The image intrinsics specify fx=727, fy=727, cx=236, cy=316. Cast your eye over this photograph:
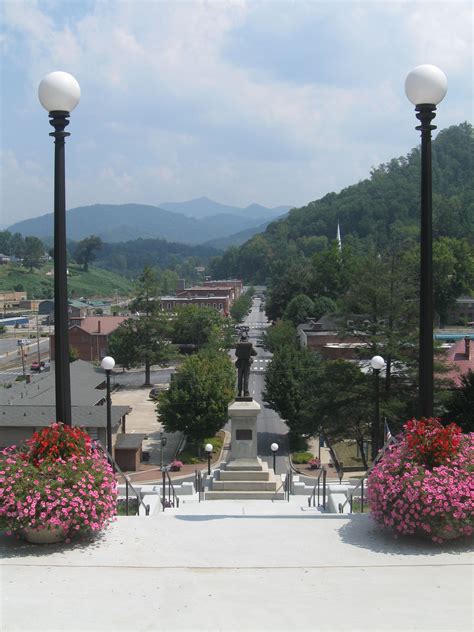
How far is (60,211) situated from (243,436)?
10557mm

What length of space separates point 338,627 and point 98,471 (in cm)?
392

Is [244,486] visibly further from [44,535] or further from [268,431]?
[268,431]

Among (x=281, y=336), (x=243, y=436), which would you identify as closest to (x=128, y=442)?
(x=243, y=436)

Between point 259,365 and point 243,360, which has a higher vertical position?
point 243,360

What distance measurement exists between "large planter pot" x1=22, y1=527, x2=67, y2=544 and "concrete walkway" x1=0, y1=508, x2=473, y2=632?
0.36 feet

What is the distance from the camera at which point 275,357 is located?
156 ft

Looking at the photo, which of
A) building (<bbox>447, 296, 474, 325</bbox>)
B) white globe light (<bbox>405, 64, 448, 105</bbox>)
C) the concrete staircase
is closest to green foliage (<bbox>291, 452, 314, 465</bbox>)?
the concrete staircase

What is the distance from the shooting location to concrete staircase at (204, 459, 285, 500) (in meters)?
18.1

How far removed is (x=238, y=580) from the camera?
7457 mm

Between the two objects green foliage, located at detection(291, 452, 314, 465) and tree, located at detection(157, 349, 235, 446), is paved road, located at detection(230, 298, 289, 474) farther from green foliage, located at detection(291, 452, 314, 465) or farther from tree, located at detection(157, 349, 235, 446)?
tree, located at detection(157, 349, 235, 446)

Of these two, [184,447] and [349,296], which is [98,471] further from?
[184,447]

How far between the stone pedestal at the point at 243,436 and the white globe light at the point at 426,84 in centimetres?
1082

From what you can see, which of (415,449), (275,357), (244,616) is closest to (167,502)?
(415,449)

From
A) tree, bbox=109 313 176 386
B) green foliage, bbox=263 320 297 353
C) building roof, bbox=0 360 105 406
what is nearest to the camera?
building roof, bbox=0 360 105 406
